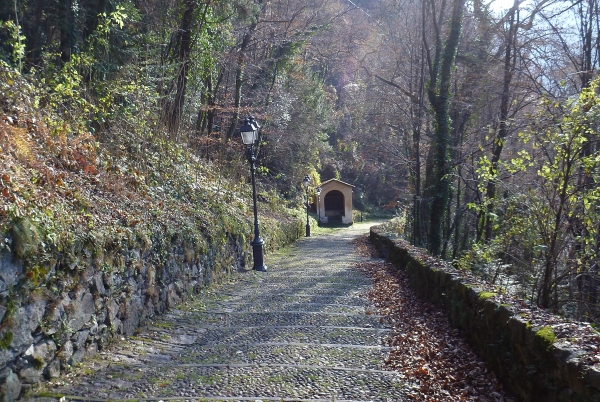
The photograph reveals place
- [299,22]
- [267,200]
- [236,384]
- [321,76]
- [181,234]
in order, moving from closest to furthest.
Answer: [236,384] → [181,234] → [299,22] → [267,200] → [321,76]

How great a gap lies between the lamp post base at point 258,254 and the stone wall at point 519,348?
5246 mm

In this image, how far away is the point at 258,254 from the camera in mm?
11078

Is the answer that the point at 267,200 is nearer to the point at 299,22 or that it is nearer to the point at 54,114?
the point at 299,22

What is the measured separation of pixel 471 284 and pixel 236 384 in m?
2.97

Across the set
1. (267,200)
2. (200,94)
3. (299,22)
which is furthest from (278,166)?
(200,94)

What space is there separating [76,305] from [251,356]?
1.74m

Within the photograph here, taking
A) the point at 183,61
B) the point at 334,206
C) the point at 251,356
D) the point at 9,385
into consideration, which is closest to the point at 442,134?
the point at 183,61

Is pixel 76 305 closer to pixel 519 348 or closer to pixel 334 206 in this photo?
pixel 519 348

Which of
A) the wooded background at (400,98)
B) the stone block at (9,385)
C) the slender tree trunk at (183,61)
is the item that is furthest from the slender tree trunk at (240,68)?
the stone block at (9,385)

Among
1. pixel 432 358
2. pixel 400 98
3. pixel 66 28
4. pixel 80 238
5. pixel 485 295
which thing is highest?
pixel 400 98

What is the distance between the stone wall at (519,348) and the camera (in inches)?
118

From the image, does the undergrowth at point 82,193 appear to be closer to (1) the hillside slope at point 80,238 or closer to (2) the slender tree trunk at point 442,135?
(1) the hillside slope at point 80,238

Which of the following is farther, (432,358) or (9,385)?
(432,358)

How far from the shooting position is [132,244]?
18.6 ft
